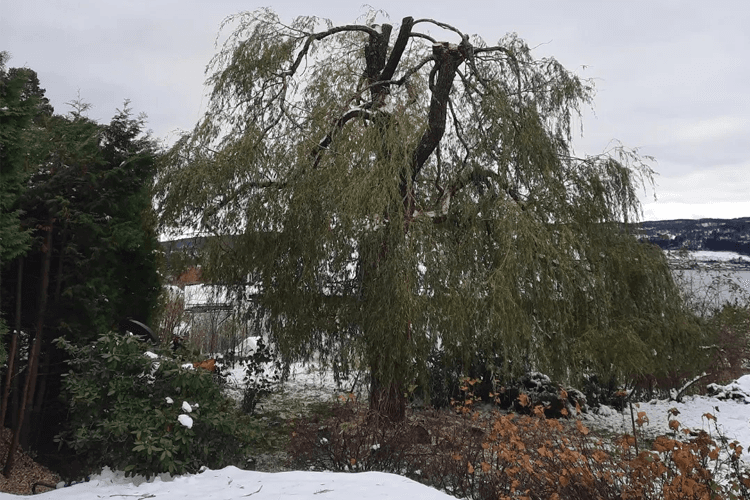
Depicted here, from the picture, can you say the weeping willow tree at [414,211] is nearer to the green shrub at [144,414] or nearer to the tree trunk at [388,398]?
the tree trunk at [388,398]

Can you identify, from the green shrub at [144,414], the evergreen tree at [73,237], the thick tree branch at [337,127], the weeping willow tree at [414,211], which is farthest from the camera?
the thick tree branch at [337,127]

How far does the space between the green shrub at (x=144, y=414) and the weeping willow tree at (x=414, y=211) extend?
1567 millimetres

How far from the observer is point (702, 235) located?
12.6 m

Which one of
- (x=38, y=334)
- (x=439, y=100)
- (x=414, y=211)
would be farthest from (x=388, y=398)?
(x=38, y=334)

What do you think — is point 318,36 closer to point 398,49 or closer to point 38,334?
point 398,49

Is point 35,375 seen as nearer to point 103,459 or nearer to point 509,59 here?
point 103,459

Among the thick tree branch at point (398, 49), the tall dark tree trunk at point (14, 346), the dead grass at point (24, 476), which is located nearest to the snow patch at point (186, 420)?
the dead grass at point (24, 476)

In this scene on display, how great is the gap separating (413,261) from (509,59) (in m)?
3.08

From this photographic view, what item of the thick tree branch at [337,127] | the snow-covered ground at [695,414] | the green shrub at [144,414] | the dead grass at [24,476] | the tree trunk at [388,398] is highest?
the thick tree branch at [337,127]

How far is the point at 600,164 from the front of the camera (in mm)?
6234

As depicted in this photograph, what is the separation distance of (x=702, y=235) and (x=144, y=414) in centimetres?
1273

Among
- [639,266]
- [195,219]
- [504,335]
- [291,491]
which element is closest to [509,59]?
[639,266]

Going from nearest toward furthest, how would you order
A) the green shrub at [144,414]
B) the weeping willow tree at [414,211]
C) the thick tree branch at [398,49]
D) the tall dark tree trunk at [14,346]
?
the green shrub at [144,414]
the tall dark tree trunk at [14,346]
the weeping willow tree at [414,211]
the thick tree branch at [398,49]

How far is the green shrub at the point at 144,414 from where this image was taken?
3664mm
